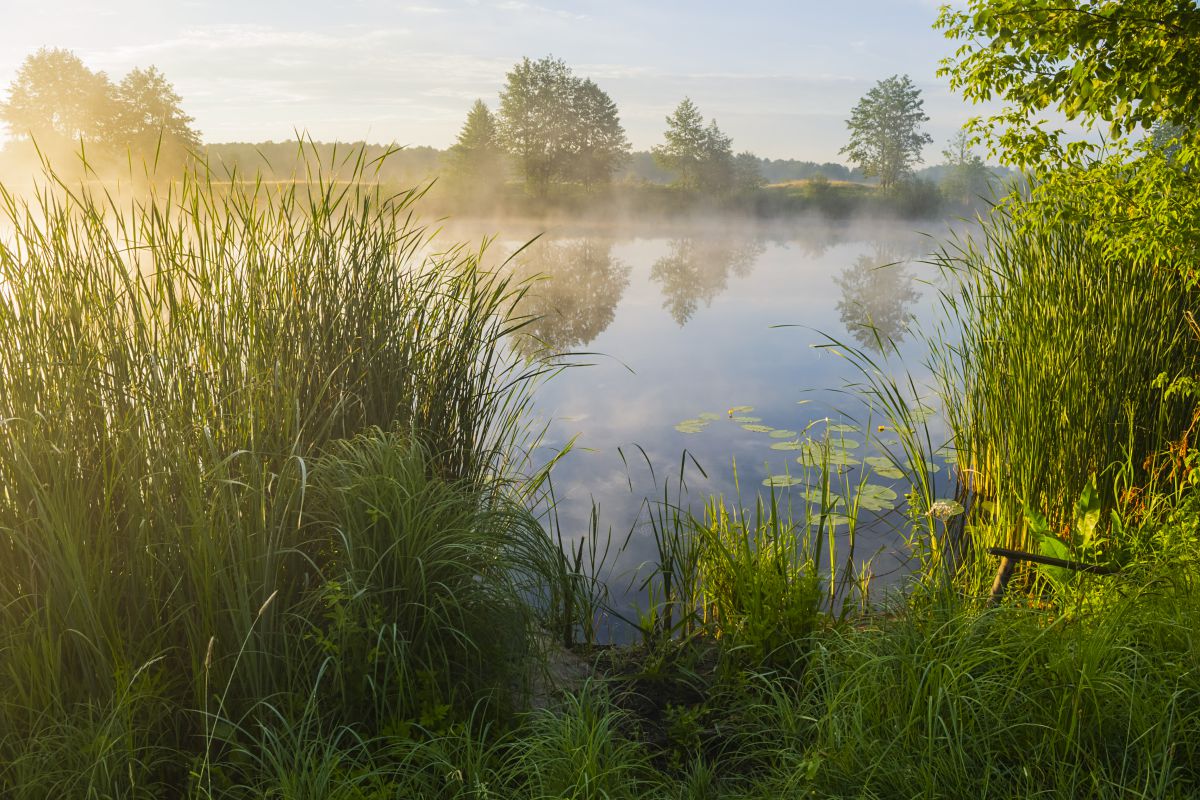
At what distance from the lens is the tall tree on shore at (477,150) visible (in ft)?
76.3

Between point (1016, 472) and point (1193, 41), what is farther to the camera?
point (1016, 472)

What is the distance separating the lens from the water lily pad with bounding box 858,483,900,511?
425cm

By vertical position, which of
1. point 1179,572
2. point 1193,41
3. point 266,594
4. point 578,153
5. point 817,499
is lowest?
point 817,499

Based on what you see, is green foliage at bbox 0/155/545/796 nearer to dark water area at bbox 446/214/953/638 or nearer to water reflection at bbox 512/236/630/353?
dark water area at bbox 446/214/953/638

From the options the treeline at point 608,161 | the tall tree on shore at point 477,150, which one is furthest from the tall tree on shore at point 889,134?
the tall tree on shore at point 477,150

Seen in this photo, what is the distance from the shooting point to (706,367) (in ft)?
24.2

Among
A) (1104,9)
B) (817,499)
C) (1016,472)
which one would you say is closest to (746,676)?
(1016,472)

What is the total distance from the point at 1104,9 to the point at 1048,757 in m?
2.28

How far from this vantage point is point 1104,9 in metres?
2.57

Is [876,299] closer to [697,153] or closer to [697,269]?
[697,269]

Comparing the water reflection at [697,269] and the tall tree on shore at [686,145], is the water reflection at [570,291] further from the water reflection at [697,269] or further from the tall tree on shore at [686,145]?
the tall tree on shore at [686,145]

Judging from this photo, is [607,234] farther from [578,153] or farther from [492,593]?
[492,593]

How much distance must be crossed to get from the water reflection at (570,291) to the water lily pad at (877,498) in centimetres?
301

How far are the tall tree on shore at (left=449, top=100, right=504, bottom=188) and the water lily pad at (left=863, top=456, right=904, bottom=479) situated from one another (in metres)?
Answer: 20.3
